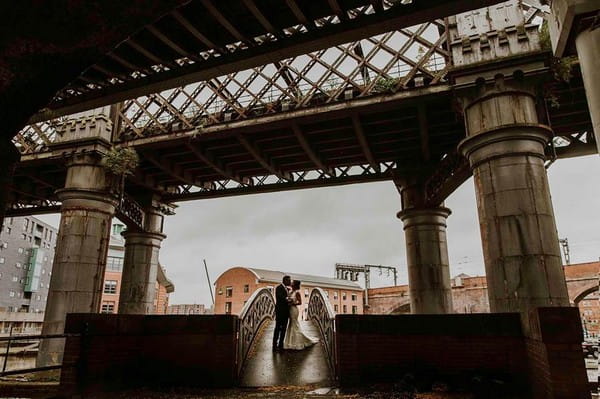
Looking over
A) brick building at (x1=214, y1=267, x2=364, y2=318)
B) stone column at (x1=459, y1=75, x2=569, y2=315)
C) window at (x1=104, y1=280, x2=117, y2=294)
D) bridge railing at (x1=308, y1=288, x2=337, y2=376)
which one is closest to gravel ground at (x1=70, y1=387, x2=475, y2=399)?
bridge railing at (x1=308, y1=288, x2=337, y2=376)

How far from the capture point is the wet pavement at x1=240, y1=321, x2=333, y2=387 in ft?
23.4

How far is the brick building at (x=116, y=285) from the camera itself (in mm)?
51094

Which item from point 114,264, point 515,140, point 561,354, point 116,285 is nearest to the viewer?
point 561,354

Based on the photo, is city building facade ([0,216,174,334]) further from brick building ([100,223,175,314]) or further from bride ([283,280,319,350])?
bride ([283,280,319,350])

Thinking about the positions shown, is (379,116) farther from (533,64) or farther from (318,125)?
(533,64)

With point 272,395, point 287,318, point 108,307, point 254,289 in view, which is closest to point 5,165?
point 272,395

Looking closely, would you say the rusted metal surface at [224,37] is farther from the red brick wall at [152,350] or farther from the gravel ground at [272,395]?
the gravel ground at [272,395]

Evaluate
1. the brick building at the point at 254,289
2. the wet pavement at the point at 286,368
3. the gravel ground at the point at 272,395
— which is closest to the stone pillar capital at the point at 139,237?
the wet pavement at the point at 286,368

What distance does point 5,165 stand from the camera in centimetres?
200

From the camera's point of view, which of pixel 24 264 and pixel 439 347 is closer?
pixel 439 347

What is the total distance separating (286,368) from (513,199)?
6282 mm

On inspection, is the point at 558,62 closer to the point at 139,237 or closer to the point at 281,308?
the point at 281,308

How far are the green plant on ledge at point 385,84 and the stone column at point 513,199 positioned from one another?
2404 mm

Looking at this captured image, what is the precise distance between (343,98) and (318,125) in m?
1.92
